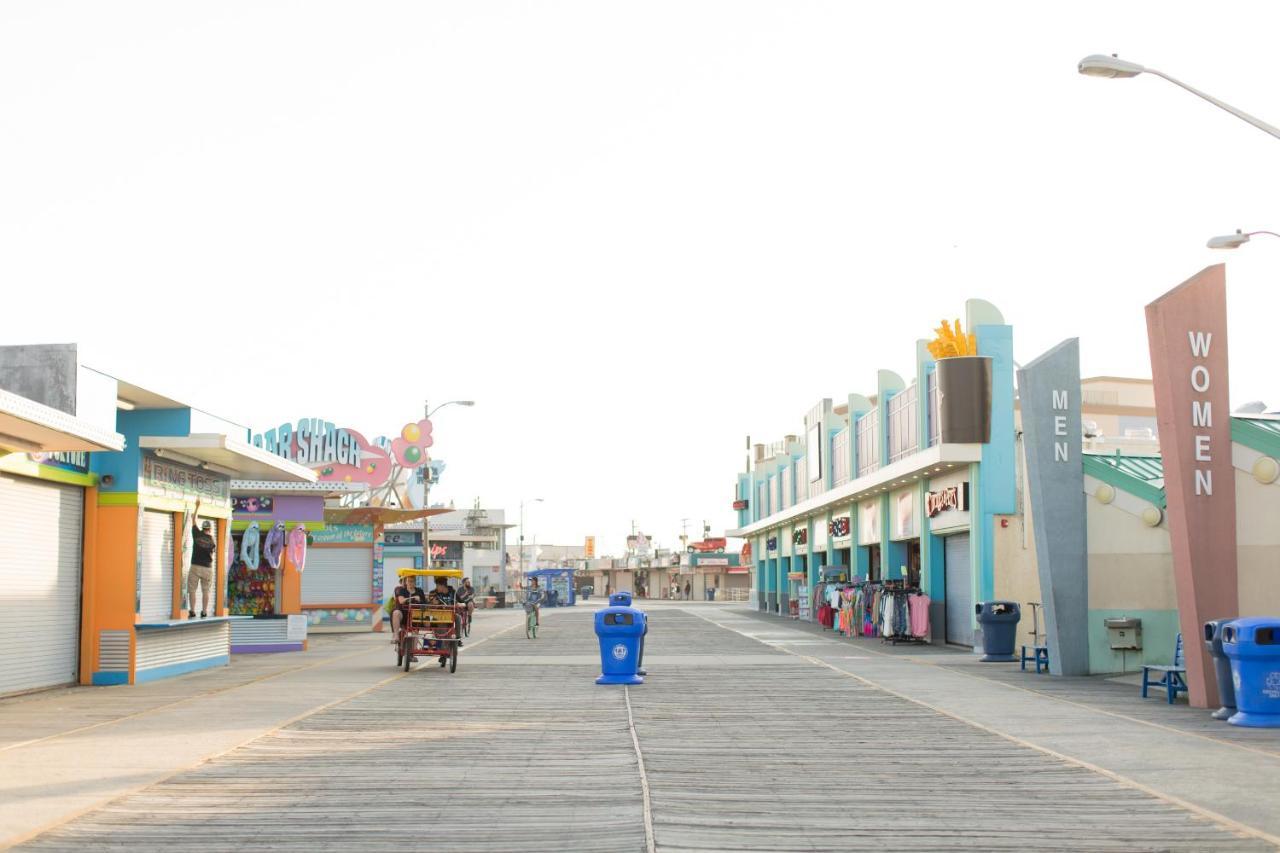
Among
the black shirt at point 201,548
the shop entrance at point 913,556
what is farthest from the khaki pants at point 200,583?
the shop entrance at point 913,556

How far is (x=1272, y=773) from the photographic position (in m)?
11.9

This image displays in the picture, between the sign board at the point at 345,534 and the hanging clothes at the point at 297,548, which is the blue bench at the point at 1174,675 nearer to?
the hanging clothes at the point at 297,548

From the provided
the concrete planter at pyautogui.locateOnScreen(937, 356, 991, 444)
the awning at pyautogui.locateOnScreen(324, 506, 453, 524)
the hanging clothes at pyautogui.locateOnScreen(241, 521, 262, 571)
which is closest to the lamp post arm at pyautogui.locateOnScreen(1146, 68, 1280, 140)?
the concrete planter at pyautogui.locateOnScreen(937, 356, 991, 444)

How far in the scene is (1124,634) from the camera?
23.4 meters

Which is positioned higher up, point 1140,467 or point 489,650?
point 1140,467

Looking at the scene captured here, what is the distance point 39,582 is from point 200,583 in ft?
17.7

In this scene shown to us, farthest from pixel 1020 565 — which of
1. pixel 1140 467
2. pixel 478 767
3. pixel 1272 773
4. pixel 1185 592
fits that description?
pixel 478 767

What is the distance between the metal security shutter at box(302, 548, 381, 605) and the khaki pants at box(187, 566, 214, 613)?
54.2ft

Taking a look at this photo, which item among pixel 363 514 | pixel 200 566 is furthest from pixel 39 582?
pixel 363 514

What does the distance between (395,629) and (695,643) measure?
10.2 m

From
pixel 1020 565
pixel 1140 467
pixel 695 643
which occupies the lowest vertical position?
pixel 695 643

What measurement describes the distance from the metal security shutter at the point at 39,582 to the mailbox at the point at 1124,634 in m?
17.6

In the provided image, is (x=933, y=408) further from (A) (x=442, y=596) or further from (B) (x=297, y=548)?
(B) (x=297, y=548)

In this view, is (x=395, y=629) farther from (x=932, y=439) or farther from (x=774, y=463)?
(x=774, y=463)
